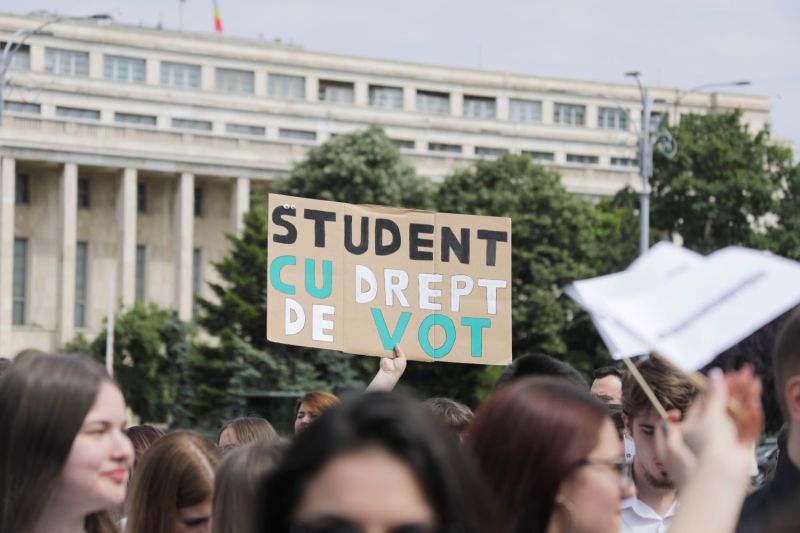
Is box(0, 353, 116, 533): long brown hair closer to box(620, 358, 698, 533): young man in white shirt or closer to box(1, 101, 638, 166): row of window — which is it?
box(620, 358, 698, 533): young man in white shirt

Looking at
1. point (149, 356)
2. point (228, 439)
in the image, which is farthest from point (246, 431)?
point (149, 356)

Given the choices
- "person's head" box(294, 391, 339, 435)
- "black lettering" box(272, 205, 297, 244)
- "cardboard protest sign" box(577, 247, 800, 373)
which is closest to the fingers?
"person's head" box(294, 391, 339, 435)

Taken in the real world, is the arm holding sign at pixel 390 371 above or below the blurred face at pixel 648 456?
above

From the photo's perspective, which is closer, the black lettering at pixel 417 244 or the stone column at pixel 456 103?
the black lettering at pixel 417 244

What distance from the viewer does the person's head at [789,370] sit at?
3.46 meters

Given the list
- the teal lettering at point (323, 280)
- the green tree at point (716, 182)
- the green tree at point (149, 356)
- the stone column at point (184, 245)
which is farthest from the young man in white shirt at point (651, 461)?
the stone column at point (184, 245)

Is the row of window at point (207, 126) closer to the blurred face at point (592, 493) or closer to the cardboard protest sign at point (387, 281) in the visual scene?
the cardboard protest sign at point (387, 281)

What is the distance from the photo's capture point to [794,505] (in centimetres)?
350

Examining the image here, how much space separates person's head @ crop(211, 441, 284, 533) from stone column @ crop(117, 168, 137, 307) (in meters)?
71.5

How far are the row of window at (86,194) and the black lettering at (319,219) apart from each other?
231 ft

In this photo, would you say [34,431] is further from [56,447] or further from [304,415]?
[304,415]

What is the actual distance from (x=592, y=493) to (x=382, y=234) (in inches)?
190

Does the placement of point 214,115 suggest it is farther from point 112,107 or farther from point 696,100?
point 696,100

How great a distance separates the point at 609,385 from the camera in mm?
7863
